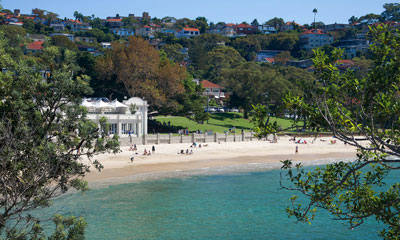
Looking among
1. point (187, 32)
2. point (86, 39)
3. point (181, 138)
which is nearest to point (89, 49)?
point (86, 39)

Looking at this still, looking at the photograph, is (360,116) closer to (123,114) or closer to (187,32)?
(123,114)

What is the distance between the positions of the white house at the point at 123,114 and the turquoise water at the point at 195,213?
17.0m

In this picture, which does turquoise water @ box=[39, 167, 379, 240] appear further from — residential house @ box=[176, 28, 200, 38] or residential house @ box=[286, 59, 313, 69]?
residential house @ box=[176, 28, 200, 38]

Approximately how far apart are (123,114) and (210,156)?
10882 mm

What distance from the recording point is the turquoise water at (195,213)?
23.1m

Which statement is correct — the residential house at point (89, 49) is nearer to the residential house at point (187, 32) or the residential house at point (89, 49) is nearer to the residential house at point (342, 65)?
the residential house at point (187, 32)

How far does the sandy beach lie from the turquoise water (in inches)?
182

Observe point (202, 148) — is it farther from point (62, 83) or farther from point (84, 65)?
point (62, 83)

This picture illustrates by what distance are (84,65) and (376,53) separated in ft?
203

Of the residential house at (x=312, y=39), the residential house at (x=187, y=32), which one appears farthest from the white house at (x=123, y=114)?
the residential house at (x=187, y=32)

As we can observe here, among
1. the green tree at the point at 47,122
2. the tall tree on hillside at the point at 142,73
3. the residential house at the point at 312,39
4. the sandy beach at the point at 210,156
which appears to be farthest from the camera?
the residential house at the point at 312,39

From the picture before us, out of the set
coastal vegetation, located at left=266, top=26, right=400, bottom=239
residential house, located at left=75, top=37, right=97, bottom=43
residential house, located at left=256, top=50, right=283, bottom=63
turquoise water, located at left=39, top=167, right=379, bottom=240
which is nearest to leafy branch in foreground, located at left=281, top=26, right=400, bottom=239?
coastal vegetation, located at left=266, top=26, right=400, bottom=239

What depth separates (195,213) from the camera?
26672 mm

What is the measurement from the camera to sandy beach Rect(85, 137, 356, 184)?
3916 centimetres
